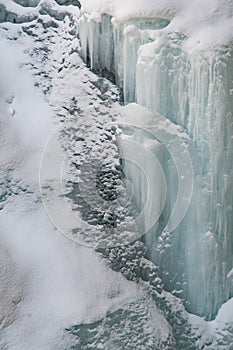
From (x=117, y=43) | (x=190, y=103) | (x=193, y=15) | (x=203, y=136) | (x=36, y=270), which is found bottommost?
(x=36, y=270)

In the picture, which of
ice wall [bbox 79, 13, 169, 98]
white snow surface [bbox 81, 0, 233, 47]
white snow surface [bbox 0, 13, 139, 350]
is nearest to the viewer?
white snow surface [bbox 81, 0, 233, 47]

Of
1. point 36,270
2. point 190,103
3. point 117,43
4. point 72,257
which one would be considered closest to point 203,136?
point 190,103

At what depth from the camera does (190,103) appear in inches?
262

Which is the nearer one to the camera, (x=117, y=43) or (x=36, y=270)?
(x=36, y=270)

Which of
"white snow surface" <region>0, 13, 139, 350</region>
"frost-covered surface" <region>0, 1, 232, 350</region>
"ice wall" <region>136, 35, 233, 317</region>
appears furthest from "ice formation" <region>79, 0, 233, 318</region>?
"white snow surface" <region>0, 13, 139, 350</region>

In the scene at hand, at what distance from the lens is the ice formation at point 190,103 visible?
6.46m

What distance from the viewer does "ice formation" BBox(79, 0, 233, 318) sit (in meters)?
6.46

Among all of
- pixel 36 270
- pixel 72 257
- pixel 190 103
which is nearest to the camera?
pixel 190 103

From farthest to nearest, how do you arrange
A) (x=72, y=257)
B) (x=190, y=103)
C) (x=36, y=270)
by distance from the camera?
(x=72, y=257), (x=36, y=270), (x=190, y=103)

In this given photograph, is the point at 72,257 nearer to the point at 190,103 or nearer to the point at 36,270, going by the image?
the point at 36,270

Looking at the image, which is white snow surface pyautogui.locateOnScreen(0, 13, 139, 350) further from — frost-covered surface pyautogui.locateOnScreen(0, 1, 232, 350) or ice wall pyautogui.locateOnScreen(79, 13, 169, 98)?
ice wall pyautogui.locateOnScreen(79, 13, 169, 98)

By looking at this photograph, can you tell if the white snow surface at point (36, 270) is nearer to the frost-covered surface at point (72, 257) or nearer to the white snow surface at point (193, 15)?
the frost-covered surface at point (72, 257)

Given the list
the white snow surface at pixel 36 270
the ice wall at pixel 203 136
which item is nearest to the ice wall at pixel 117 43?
the ice wall at pixel 203 136

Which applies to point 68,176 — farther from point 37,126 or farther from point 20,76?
point 20,76
